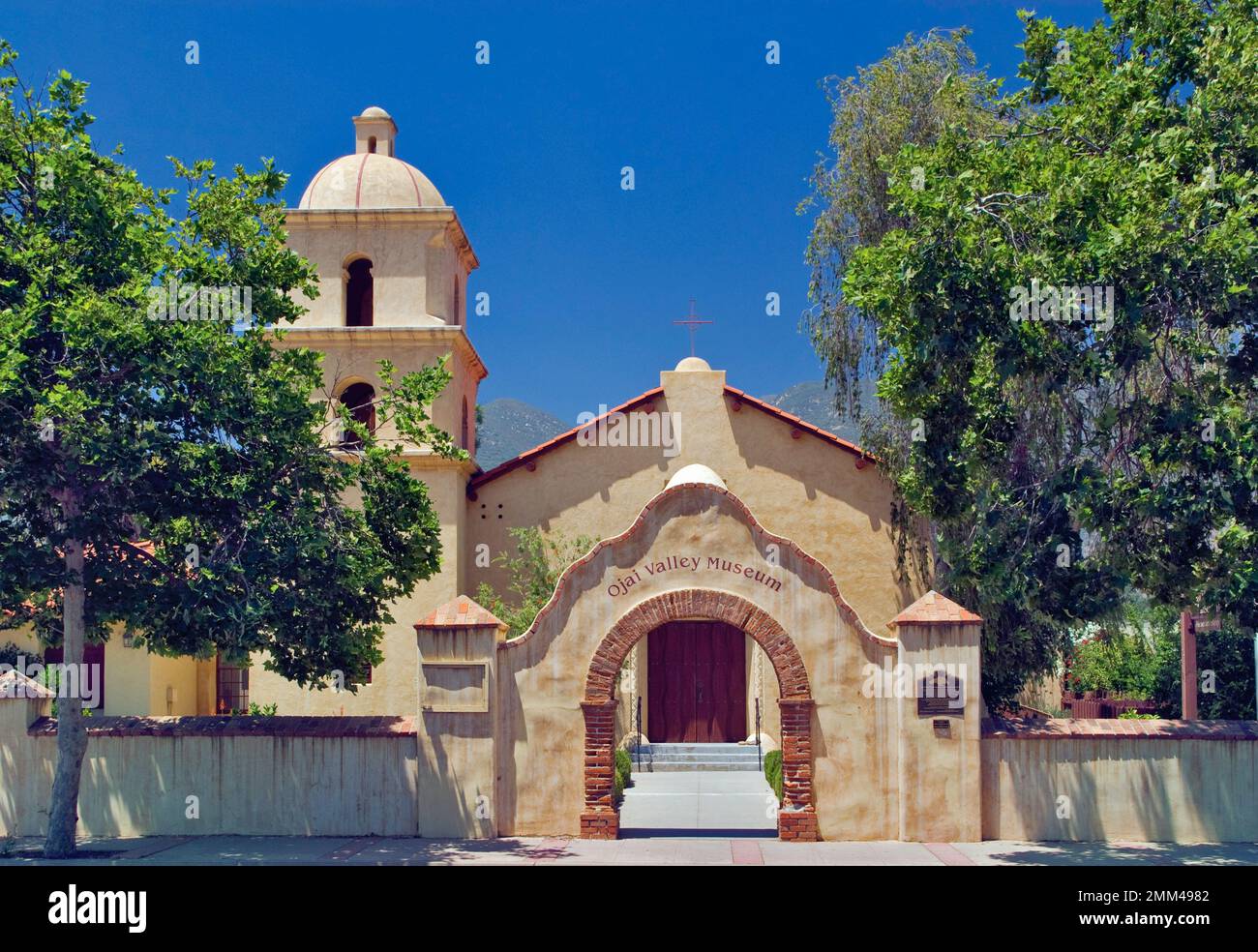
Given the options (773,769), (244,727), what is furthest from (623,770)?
(244,727)

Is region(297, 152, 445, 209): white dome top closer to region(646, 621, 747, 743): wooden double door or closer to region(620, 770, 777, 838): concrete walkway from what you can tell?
region(646, 621, 747, 743): wooden double door

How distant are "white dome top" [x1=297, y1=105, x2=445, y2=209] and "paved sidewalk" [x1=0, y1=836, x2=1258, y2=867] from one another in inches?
581

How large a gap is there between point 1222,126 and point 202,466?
14.4 meters

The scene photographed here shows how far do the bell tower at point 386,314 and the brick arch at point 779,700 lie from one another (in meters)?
9.31

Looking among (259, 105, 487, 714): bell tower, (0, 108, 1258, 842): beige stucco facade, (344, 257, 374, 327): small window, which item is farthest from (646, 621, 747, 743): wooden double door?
(0, 108, 1258, 842): beige stucco facade

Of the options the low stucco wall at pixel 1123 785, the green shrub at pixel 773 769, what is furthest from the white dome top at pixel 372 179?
the low stucco wall at pixel 1123 785

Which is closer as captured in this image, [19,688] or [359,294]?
[19,688]

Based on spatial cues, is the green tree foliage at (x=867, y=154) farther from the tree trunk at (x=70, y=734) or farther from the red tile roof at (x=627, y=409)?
the tree trunk at (x=70, y=734)

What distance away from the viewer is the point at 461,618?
2073cm

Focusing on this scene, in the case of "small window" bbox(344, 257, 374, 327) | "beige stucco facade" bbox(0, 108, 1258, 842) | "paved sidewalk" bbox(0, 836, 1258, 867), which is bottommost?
"paved sidewalk" bbox(0, 836, 1258, 867)

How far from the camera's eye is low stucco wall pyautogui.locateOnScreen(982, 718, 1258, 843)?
20.1m

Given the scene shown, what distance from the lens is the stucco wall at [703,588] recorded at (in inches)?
799

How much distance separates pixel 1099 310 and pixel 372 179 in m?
17.7

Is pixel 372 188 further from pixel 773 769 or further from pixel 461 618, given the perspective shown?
pixel 773 769
